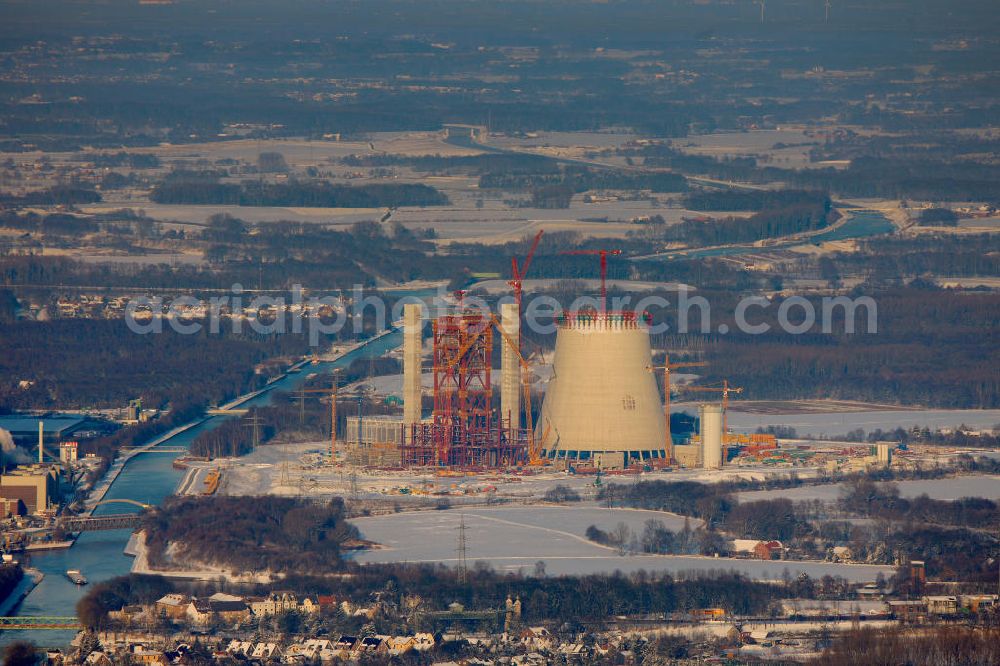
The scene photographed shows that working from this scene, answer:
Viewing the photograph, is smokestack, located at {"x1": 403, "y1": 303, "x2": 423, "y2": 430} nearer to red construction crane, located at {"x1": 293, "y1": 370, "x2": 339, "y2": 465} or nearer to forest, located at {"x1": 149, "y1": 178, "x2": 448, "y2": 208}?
red construction crane, located at {"x1": 293, "y1": 370, "x2": 339, "y2": 465}

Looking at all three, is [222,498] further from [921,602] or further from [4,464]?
[921,602]

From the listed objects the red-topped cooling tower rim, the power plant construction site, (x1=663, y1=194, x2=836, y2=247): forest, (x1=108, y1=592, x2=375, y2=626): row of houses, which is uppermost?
(x1=663, y1=194, x2=836, y2=247): forest

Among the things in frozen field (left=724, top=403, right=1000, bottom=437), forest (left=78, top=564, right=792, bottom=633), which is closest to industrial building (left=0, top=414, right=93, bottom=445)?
frozen field (left=724, top=403, right=1000, bottom=437)

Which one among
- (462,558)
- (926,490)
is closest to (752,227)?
(926,490)

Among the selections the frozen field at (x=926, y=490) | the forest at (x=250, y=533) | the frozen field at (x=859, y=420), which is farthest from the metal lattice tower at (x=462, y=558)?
the frozen field at (x=859, y=420)

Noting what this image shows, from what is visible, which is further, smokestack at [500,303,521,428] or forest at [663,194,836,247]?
forest at [663,194,836,247]

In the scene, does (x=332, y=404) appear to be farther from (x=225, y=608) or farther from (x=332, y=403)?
(x=225, y=608)

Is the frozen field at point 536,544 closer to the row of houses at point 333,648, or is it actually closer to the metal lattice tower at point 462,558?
the metal lattice tower at point 462,558

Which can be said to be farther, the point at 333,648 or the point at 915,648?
the point at 333,648
